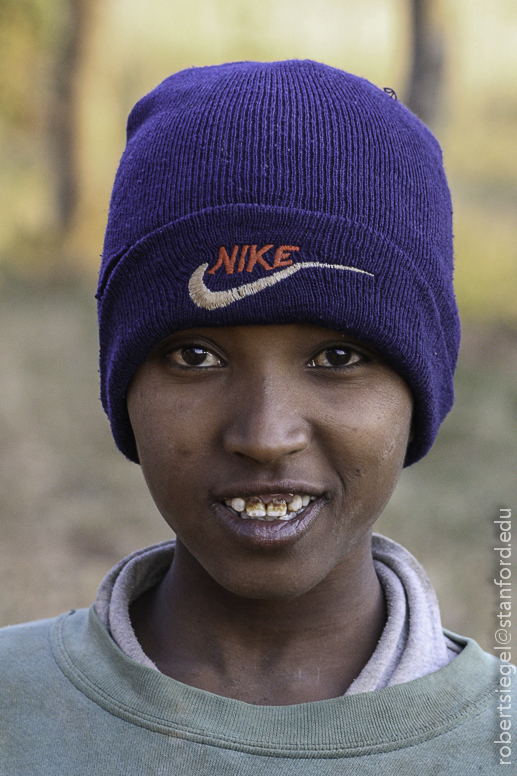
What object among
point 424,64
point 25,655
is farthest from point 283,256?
point 424,64

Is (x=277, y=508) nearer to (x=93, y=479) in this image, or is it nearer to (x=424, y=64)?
(x=93, y=479)

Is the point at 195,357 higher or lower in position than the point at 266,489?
higher

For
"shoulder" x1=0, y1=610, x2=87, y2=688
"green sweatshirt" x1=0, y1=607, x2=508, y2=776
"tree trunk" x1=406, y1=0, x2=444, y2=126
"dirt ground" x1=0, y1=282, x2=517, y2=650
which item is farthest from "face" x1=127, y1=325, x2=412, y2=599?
"tree trunk" x1=406, y1=0, x2=444, y2=126

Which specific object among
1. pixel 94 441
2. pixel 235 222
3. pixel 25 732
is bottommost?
pixel 94 441

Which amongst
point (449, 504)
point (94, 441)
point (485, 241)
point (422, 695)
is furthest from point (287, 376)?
point (485, 241)

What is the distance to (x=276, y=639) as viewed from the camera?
1.91 metres

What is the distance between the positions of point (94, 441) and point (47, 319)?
4.91 ft

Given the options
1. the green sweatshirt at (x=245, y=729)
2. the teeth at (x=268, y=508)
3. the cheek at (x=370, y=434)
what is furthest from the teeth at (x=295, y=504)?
the green sweatshirt at (x=245, y=729)

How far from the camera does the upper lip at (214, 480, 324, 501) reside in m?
1.63

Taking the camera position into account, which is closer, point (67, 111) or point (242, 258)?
point (242, 258)

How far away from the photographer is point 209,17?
7496 millimetres

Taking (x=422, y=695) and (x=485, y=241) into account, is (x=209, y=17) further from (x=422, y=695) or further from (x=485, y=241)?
(x=422, y=695)

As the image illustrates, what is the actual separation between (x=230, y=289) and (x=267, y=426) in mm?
279

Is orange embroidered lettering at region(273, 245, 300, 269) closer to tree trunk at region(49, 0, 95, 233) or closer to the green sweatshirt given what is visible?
the green sweatshirt
